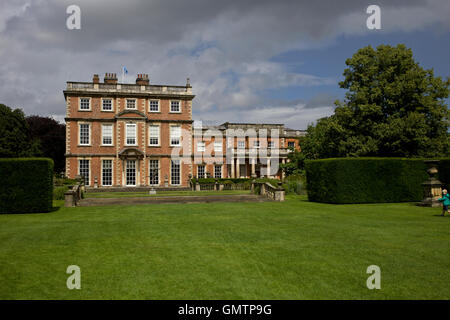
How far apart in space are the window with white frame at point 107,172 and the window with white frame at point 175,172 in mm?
6375

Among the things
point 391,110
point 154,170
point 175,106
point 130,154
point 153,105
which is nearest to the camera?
point 391,110

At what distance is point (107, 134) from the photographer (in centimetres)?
3859

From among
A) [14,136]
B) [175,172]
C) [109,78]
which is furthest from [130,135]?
[14,136]

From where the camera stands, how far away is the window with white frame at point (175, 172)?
4034 centimetres

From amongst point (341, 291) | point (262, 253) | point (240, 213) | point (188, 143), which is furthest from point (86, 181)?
point (341, 291)

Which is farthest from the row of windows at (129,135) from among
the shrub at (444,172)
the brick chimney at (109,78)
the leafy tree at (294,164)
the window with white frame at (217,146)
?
the shrub at (444,172)

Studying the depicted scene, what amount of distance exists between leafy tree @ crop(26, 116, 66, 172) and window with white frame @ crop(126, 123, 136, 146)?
12.1 metres

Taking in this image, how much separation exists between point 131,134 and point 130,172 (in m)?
4.02

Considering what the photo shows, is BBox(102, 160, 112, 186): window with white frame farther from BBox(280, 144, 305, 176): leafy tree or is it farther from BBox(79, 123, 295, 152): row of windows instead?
BBox(280, 144, 305, 176): leafy tree

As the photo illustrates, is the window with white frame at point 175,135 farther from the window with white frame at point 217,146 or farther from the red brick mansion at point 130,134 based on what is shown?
the window with white frame at point 217,146

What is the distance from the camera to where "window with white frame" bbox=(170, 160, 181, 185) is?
40.3 metres

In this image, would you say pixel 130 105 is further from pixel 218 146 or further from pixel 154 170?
pixel 218 146

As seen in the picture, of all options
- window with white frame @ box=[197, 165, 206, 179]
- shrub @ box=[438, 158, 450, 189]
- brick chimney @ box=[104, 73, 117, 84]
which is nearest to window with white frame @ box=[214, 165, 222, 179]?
window with white frame @ box=[197, 165, 206, 179]

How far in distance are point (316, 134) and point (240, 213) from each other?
2818 centimetres
